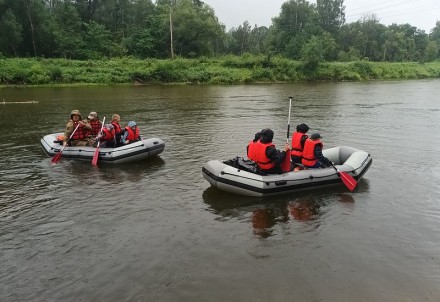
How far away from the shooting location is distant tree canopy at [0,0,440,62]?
39.7 m

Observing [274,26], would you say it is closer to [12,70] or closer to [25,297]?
[12,70]

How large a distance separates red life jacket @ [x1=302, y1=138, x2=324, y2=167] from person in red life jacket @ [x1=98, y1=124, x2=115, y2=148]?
15.8 ft

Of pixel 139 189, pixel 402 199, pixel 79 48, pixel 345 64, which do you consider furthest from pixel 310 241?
pixel 345 64

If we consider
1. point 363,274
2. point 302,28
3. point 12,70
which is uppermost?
point 302,28

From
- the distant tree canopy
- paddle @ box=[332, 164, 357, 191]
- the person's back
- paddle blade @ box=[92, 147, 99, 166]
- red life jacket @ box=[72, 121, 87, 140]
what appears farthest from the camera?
the distant tree canopy

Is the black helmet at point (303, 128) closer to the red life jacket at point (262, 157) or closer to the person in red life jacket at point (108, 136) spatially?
the red life jacket at point (262, 157)

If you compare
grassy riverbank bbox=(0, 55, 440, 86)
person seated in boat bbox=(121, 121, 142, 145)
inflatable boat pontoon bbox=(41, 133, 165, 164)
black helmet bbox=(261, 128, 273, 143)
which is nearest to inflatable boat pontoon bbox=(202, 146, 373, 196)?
black helmet bbox=(261, 128, 273, 143)

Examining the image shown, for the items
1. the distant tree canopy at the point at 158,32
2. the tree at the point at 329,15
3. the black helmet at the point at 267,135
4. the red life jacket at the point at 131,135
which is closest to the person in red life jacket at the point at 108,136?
the red life jacket at the point at 131,135

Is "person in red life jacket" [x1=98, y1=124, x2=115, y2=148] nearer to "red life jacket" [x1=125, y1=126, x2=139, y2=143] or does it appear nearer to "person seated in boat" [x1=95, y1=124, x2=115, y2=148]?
"person seated in boat" [x1=95, y1=124, x2=115, y2=148]

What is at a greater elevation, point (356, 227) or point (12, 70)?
point (12, 70)

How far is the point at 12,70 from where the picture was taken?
3008 cm

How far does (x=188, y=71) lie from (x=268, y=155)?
3115cm

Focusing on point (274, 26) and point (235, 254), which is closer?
point (235, 254)

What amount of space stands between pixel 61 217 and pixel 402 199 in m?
6.18
